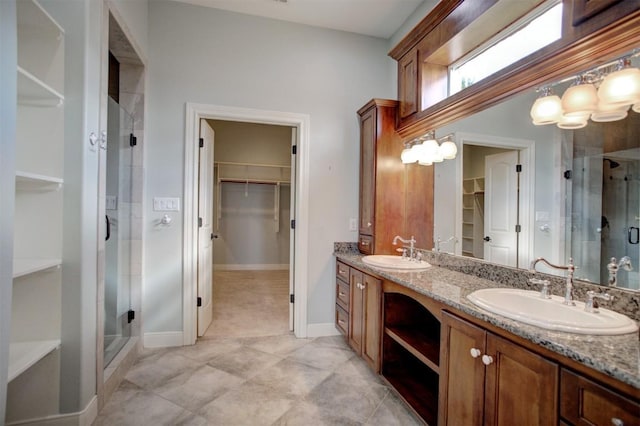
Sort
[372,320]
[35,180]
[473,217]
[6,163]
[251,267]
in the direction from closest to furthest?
1. [6,163]
2. [35,180]
3. [473,217]
4. [372,320]
5. [251,267]

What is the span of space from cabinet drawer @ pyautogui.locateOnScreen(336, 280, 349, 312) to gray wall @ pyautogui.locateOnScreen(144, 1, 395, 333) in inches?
5.3

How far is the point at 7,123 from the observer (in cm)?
96

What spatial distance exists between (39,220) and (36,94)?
2.03 feet

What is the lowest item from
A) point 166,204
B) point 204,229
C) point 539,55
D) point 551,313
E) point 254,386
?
point 254,386

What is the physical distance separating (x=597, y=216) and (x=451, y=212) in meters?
0.93

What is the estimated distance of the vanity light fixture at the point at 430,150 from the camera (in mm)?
2215

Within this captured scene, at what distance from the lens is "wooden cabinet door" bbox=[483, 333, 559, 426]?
3.06 feet

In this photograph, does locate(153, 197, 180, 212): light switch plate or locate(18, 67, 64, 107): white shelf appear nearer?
locate(18, 67, 64, 107): white shelf

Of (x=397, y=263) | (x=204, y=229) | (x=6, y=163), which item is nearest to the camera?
(x=6, y=163)

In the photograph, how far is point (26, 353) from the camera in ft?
4.51

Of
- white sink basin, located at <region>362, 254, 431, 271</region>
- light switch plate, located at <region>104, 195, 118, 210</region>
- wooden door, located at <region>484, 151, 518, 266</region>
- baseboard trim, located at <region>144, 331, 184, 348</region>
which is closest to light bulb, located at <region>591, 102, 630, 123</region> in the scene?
wooden door, located at <region>484, 151, 518, 266</region>

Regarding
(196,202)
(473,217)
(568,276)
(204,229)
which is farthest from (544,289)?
(204,229)

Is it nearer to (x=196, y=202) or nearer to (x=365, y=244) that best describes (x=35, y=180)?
(x=196, y=202)

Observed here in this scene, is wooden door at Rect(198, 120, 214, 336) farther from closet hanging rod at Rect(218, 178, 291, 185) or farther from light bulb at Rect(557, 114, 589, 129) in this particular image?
light bulb at Rect(557, 114, 589, 129)
